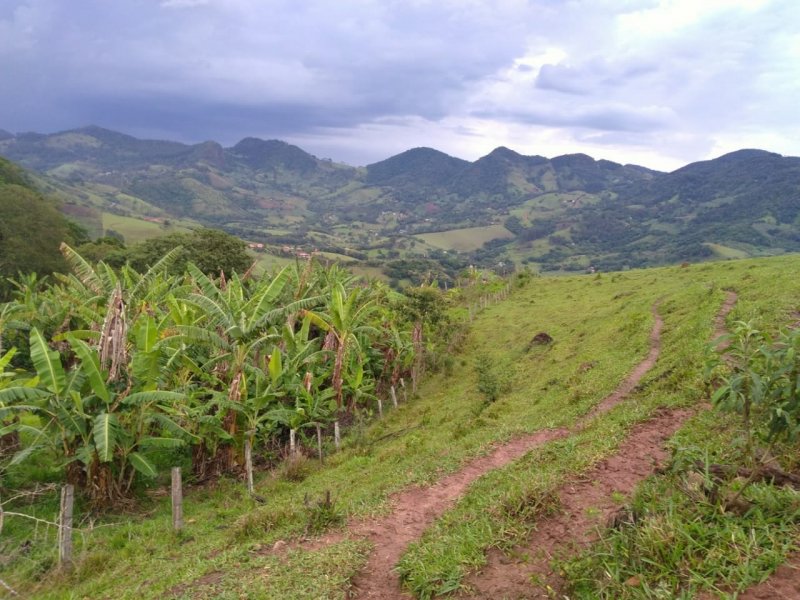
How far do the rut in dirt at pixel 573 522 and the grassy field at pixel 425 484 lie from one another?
0.68 feet

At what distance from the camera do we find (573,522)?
21.1ft

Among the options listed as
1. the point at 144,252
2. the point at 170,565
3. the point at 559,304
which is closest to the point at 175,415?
the point at 170,565

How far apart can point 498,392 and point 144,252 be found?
1683 inches

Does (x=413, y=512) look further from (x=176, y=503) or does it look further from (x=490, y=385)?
(x=490, y=385)

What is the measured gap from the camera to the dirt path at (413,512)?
6.30 meters

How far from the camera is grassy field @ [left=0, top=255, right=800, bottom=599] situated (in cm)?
607

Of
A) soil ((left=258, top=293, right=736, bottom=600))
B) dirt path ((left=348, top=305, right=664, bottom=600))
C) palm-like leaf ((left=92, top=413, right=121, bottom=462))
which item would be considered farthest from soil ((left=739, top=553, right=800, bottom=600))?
palm-like leaf ((left=92, top=413, right=121, bottom=462))

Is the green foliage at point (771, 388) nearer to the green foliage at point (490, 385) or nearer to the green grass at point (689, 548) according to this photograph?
the green grass at point (689, 548)

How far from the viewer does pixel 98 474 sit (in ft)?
33.3

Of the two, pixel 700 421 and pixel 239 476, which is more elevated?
pixel 700 421

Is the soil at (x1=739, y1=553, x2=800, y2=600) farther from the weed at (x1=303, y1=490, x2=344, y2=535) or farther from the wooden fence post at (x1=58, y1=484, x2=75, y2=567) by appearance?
the wooden fence post at (x1=58, y1=484, x2=75, y2=567)

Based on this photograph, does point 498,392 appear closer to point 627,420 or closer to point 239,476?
point 627,420

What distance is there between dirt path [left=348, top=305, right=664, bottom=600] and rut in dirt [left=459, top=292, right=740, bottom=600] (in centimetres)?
125

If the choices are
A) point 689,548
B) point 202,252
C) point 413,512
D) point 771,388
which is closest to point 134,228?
point 202,252
